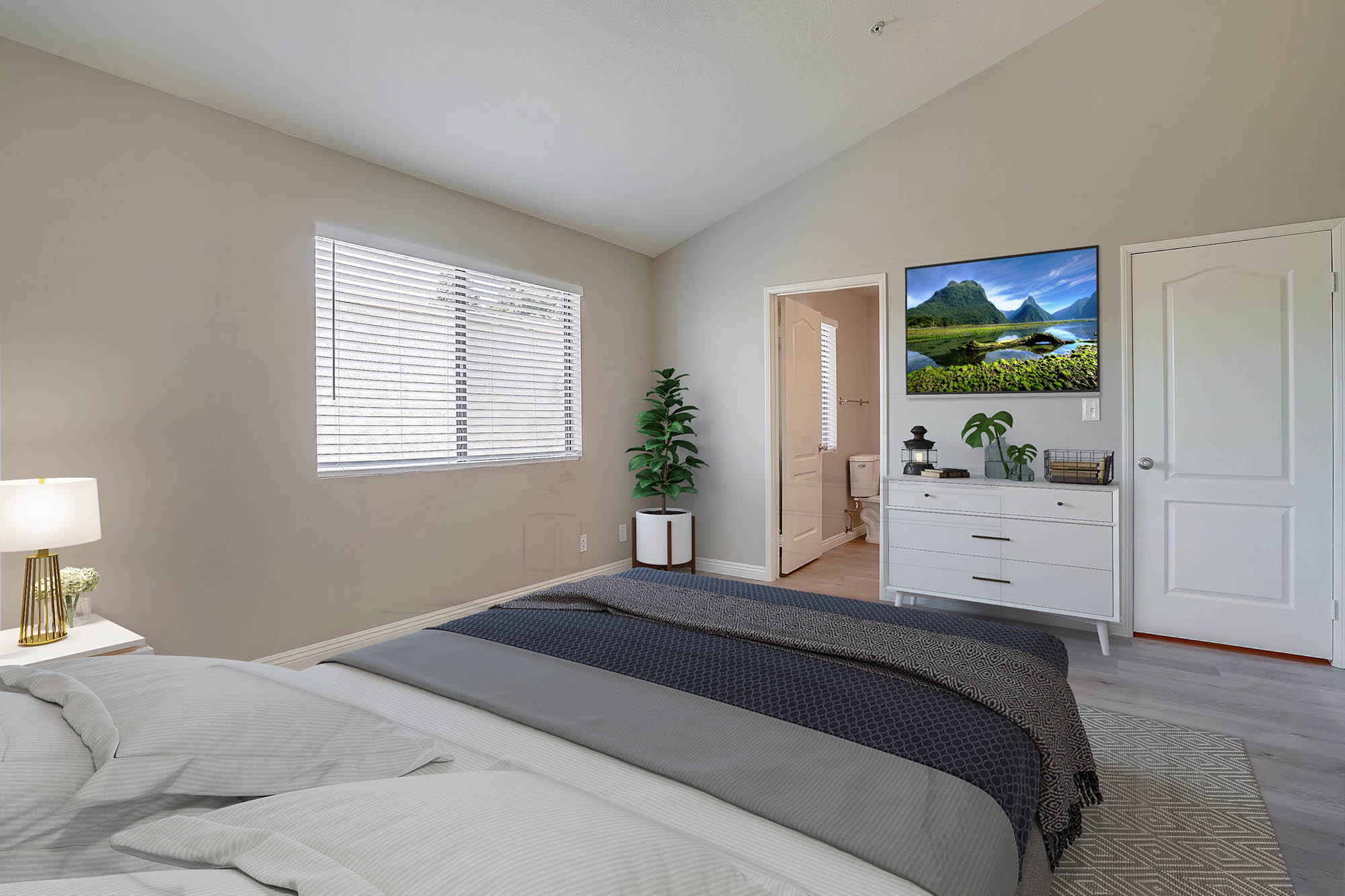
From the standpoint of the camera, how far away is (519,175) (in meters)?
3.63

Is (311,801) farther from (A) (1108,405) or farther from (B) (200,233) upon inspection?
(A) (1108,405)

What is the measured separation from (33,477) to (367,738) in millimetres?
2091

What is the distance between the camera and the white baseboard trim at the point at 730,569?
184 inches

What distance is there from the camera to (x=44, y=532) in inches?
76.8

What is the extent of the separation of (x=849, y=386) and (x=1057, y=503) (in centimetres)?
231

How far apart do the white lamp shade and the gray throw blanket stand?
132cm

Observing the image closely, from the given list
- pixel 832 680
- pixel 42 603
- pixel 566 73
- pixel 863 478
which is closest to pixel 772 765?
pixel 832 680

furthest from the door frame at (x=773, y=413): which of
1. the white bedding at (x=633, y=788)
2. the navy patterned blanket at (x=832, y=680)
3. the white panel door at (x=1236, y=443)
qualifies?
the white bedding at (x=633, y=788)

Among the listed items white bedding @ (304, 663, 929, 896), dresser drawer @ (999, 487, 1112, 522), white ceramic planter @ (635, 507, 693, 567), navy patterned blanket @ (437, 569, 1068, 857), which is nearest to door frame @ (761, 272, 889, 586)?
white ceramic planter @ (635, 507, 693, 567)

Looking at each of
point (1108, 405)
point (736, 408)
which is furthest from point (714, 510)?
point (1108, 405)

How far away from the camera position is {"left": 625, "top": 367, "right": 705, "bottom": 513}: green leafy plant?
15.1 ft

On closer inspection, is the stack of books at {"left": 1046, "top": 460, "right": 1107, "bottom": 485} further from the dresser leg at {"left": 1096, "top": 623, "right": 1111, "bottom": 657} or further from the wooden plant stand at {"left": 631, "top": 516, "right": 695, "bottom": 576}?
the wooden plant stand at {"left": 631, "top": 516, "right": 695, "bottom": 576}

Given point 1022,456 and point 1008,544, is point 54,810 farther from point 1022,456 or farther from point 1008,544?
point 1022,456

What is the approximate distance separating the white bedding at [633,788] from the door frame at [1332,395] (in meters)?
3.17
